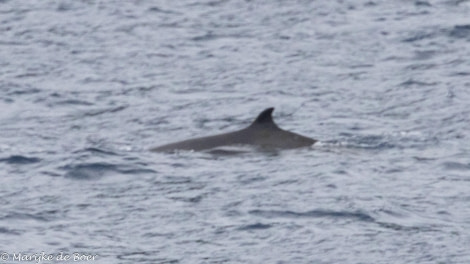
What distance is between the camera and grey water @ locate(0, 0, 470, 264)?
14.9 meters

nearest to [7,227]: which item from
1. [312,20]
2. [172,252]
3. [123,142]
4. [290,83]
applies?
[172,252]

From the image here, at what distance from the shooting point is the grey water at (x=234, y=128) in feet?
48.7

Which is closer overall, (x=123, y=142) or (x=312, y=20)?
(x=123, y=142)

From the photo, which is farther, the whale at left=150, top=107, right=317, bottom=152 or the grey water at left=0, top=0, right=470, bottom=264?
the whale at left=150, top=107, right=317, bottom=152

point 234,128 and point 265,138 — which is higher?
point 265,138

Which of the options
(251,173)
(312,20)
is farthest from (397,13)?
(251,173)

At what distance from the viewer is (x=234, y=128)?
2092 centimetres

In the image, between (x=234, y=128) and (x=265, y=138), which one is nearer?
(x=265, y=138)

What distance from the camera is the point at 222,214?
51.2 feet

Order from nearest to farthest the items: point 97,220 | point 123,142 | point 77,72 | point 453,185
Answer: point 97,220
point 453,185
point 123,142
point 77,72

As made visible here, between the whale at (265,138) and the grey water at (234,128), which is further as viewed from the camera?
the whale at (265,138)

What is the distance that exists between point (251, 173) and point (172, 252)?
10.2 ft

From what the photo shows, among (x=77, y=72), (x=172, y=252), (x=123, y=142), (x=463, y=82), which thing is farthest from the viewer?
(x=77, y=72)

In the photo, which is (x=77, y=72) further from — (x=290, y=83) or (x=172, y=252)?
(x=172, y=252)
